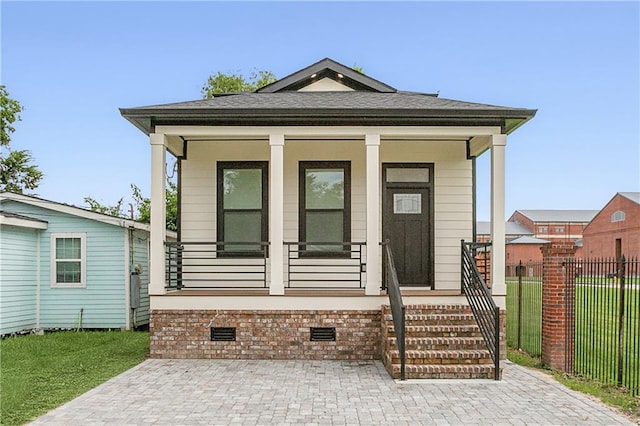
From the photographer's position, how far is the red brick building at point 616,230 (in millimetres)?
43156

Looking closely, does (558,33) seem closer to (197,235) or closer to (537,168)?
(197,235)

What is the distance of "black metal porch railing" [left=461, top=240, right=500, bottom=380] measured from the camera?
780 cm

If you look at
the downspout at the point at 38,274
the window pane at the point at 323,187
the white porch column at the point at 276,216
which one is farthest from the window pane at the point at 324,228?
the downspout at the point at 38,274

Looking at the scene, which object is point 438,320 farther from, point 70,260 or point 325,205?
point 70,260

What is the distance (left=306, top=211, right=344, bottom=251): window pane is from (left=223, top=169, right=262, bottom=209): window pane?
1.10 metres

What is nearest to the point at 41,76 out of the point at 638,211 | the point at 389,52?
the point at 389,52

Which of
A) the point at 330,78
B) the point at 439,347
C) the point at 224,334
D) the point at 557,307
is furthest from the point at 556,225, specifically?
the point at 224,334

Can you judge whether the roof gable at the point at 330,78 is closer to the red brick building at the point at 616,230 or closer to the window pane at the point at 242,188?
the window pane at the point at 242,188

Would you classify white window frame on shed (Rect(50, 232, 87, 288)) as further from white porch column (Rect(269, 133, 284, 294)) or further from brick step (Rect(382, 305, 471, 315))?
brick step (Rect(382, 305, 471, 315))

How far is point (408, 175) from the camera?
11.2 meters

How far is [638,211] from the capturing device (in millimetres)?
42531

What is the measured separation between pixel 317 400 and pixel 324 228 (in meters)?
4.72

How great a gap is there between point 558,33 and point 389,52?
886cm

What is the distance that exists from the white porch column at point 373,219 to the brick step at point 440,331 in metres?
1.05
